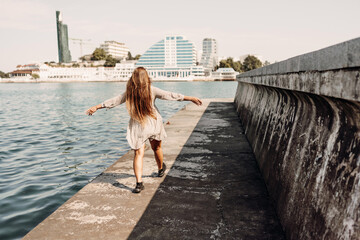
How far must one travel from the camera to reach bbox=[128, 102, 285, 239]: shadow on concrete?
2.83 meters

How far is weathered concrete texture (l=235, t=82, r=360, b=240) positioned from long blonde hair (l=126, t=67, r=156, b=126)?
1.74 metres

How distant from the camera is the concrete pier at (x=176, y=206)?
9.38ft

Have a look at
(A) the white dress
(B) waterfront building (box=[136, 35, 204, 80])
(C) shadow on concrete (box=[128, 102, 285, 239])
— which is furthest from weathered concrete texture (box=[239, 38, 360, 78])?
(B) waterfront building (box=[136, 35, 204, 80])

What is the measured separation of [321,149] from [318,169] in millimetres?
153

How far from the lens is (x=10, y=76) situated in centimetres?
19338

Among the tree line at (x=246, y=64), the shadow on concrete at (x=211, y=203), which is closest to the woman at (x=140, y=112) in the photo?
the shadow on concrete at (x=211, y=203)

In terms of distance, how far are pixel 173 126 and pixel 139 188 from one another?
18.4ft

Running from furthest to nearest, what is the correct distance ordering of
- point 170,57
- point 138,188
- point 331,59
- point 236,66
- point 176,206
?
point 170,57
point 236,66
point 138,188
point 176,206
point 331,59

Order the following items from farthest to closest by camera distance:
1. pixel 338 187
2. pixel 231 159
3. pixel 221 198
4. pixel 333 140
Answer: pixel 231 159, pixel 221 198, pixel 333 140, pixel 338 187

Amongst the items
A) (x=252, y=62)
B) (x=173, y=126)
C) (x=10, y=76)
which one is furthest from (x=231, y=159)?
(x=10, y=76)

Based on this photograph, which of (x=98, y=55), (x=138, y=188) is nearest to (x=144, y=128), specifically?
(x=138, y=188)

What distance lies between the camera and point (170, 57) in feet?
570

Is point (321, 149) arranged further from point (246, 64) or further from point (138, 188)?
point (246, 64)

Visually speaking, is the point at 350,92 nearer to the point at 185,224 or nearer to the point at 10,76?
the point at 185,224
